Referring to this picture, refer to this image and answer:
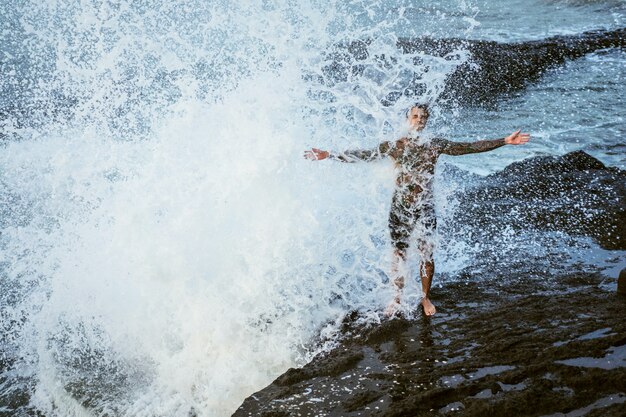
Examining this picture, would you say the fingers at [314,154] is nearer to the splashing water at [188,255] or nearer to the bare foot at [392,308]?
the splashing water at [188,255]

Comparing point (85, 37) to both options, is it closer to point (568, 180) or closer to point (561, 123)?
point (561, 123)

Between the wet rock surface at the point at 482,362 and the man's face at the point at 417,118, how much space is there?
1556mm

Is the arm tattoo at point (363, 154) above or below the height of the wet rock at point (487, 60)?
below

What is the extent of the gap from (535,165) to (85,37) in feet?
48.3

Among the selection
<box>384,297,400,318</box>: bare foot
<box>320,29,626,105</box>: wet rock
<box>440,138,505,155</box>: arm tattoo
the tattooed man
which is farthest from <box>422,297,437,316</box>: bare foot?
<box>320,29,626,105</box>: wet rock

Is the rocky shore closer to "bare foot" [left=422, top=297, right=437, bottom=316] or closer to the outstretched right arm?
"bare foot" [left=422, top=297, right=437, bottom=316]

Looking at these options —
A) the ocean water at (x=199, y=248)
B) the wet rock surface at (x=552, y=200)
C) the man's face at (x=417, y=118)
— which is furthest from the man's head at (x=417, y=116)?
the wet rock surface at (x=552, y=200)

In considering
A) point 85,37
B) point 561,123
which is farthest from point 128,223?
point 85,37

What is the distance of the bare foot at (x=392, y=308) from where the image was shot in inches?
198

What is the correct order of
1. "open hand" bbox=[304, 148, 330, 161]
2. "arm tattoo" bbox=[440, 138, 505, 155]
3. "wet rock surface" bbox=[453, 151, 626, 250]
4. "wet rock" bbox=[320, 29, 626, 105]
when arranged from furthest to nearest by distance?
"wet rock" bbox=[320, 29, 626, 105] < "wet rock surface" bbox=[453, 151, 626, 250] < "open hand" bbox=[304, 148, 330, 161] < "arm tattoo" bbox=[440, 138, 505, 155]

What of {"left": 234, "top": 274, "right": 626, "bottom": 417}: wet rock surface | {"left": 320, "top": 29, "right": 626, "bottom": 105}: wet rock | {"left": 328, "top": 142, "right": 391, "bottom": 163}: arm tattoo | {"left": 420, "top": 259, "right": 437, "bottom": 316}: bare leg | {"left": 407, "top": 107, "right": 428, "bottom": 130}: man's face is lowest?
{"left": 234, "top": 274, "right": 626, "bottom": 417}: wet rock surface

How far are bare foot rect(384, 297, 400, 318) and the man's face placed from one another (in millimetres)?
1475

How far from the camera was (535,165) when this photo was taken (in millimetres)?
8312

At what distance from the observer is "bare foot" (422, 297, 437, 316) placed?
4957 mm
